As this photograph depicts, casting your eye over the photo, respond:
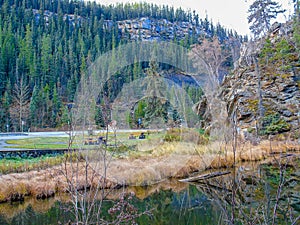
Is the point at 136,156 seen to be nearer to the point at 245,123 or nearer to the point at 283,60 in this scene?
the point at 245,123

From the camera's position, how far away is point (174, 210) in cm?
651

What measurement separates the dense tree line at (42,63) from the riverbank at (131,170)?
1460 centimetres

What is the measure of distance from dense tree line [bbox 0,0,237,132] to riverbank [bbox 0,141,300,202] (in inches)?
575

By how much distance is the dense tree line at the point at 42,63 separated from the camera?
35094mm

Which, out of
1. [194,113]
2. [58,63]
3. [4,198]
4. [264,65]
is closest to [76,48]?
[58,63]

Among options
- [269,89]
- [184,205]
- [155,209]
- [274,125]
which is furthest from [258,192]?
[269,89]

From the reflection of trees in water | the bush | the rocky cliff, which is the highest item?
the rocky cliff

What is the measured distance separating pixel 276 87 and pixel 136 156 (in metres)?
11.9

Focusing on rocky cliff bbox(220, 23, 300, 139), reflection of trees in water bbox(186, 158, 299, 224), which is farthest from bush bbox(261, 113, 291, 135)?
reflection of trees in water bbox(186, 158, 299, 224)

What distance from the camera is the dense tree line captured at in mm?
35094

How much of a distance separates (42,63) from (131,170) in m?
42.5

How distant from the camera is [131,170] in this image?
9.61m

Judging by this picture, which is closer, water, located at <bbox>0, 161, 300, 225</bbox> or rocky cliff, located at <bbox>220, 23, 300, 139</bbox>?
water, located at <bbox>0, 161, 300, 225</bbox>

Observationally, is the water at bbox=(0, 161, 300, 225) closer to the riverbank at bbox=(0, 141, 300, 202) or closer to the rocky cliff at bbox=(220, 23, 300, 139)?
the riverbank at bbox=(0, 141, 300, 202)
